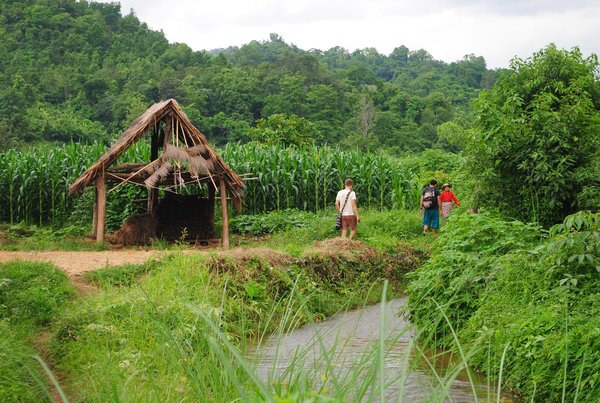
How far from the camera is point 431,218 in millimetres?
16094

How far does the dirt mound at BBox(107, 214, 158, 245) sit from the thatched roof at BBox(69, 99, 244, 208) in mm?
908

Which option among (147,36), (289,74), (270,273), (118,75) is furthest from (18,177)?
(147,36)

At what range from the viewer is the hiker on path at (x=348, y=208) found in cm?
1461

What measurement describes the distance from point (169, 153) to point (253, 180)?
5.54 m

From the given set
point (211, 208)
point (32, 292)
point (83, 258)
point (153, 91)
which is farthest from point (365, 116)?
point (32, 292)

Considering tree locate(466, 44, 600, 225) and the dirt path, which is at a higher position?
tree locate(466, 44, 600, 225)

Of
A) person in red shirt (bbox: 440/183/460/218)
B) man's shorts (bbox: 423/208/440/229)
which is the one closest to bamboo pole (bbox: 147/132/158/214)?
man's shorts (bbox: 423/208/440/229)

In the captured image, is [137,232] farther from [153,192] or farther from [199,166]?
[199,166]

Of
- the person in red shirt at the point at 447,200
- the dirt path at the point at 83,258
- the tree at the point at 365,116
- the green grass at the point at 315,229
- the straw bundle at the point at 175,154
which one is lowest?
the dirt path at the point at 83,258

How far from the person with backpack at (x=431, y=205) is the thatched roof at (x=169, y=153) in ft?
13.6

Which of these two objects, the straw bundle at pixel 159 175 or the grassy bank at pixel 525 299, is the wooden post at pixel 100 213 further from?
the grassy bank at pixel 525 299

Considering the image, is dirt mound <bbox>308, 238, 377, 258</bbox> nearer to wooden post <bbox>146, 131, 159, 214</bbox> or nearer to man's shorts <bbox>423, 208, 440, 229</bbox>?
man's shorts <bbox>423, 208, 440, 229</bbox>

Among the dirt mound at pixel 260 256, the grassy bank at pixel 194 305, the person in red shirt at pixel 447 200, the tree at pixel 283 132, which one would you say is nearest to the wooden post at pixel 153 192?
the grassy bank at pixel 194 305

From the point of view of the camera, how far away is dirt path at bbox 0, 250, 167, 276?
1113cm
